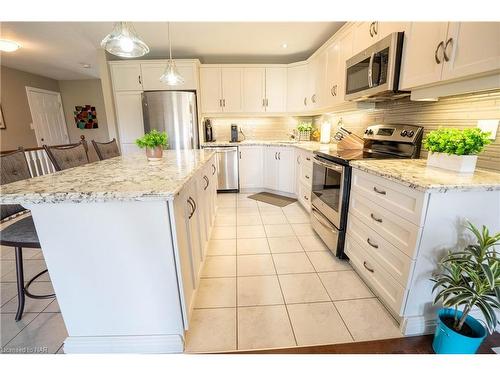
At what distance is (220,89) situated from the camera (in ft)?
13.0

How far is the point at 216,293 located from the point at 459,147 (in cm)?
176

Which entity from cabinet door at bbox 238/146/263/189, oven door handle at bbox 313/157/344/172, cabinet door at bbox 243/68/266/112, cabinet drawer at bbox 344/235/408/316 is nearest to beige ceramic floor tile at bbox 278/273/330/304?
cabinet drawer at bbox 344/235/408/316

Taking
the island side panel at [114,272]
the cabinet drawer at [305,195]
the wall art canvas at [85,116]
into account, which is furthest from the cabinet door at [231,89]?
the wall art canvas at [85,116]


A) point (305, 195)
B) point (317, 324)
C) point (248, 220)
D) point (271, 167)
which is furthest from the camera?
point (271, 167)

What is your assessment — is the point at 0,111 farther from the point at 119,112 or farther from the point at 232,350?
the point at 232,350

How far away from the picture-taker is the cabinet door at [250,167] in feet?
12.9

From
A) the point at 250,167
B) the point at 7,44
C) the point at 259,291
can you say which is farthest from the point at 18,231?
the point at 7,44

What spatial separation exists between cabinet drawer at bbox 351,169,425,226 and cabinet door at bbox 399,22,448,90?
2.27 feet

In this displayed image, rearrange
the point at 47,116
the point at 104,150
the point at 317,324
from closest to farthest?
the point at 317,324 < the point at 104,150 < the point at 47,116

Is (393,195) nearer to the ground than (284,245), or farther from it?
farther from it

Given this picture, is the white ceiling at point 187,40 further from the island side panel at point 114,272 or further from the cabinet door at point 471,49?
the island side panel at point 114,272

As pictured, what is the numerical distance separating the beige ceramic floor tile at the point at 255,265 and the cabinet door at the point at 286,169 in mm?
1813

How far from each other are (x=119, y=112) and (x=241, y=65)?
220cm

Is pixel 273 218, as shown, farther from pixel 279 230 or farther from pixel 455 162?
pixel 455 162
